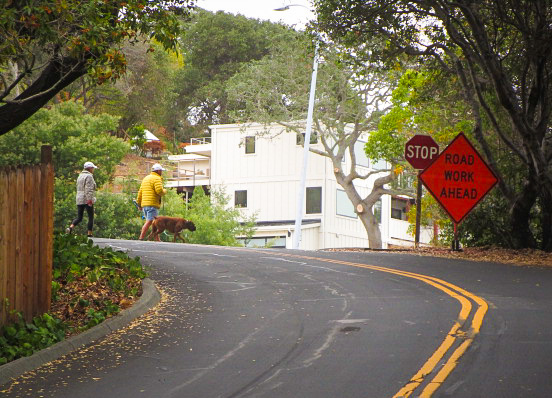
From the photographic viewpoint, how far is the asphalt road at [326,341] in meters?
8.24

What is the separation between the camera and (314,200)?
52.6m

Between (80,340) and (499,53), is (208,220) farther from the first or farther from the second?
(80,340)

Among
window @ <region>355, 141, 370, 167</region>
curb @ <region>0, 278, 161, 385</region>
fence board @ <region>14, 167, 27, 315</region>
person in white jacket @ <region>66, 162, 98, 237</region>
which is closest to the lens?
curb @ <region>0, 278, 161, 385</region>

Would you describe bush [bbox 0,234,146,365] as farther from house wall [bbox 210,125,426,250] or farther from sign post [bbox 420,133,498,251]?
house wall [bbox 210,125,426,250]

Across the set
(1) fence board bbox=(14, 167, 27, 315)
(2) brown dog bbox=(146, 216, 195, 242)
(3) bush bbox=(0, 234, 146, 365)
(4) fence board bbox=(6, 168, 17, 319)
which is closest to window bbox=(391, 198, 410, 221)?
(2) brown dog bbox=(146, 216, 195, 242)

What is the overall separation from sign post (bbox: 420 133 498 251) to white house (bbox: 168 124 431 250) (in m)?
29.4

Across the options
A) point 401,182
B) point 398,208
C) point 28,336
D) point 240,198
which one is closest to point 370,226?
point 401,182

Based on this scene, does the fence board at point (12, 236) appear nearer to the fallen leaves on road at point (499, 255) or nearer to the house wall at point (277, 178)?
the fallen leaves on road at point (499, 255)

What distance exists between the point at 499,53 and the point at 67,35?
1273 cm

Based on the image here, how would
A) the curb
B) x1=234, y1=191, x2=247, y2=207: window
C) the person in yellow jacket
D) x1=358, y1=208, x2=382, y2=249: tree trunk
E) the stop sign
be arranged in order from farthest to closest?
x1=234, y1=191, x2=247, y2=207: window
x1=358, y1=208, x2=382, y2=249: tree trunk
the person in yellow jacket
the stop sign
the curb

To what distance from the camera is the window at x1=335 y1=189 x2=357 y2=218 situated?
5259 centimetres

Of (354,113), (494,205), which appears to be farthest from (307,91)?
(494,205)

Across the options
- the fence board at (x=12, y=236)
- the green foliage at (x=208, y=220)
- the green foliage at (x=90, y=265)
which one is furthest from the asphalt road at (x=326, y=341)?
the green foliage at (x=208, y=220)

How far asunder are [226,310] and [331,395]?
4.82m
